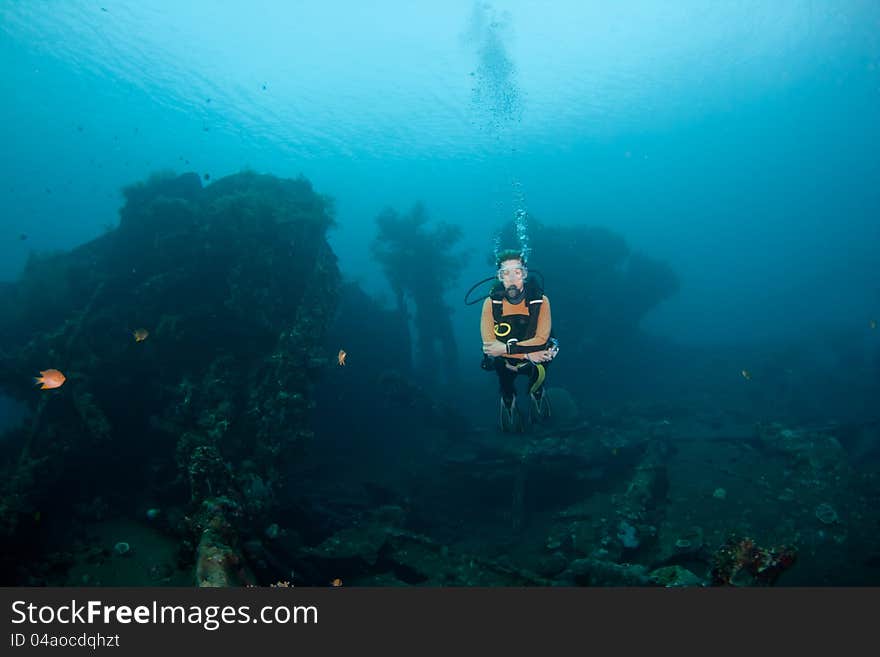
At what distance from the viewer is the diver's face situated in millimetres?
5109

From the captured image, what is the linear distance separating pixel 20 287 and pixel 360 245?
153785 millimetres

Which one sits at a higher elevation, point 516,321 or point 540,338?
point 516,321

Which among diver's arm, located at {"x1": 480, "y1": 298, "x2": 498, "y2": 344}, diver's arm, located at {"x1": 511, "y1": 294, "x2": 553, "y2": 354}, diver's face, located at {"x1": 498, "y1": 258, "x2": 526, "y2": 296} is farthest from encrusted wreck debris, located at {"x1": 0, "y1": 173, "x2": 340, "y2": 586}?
diver's face, located at {"x1": 498, "y1": 258, "x2": 526, "y2": 296}

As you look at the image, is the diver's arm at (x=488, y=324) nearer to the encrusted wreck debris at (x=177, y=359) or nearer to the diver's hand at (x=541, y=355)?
the diver's hand at (x=541, y=355)

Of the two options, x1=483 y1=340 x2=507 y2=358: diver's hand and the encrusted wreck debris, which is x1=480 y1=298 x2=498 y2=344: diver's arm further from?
the encrusted wreck debris

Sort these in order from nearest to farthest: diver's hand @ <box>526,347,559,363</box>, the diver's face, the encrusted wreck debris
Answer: diver's hand @ <box>526,347,559,363</box>, the diver's face, the encrusted wreck debris

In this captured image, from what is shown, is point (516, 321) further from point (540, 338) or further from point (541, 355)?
point (541, 355)

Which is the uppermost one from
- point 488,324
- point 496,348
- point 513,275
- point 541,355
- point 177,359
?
point 177,359

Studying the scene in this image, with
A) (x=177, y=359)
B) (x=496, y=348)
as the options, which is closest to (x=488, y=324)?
(x=496, y=348)

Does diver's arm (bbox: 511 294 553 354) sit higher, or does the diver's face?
the diver's face

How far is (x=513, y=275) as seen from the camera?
512 centimetres

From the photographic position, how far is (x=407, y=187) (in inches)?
3873

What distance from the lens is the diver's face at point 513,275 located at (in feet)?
16.8

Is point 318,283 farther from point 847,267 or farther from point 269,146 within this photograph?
point 847,267
